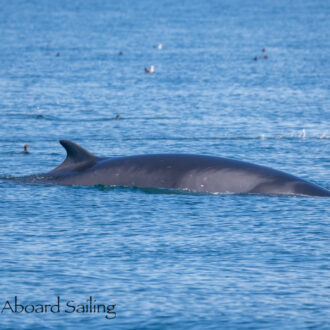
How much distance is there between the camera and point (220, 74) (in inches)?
2997

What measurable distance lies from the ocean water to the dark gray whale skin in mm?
330

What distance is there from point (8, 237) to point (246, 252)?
6120mm

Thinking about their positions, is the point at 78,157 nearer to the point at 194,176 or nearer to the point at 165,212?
the point at 165,212

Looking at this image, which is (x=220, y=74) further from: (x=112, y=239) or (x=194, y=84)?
(x=112, y=239)

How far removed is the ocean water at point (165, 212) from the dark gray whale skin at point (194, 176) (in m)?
0.33

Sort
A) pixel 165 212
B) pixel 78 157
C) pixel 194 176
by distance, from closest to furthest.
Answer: pixel 165 212 < pixel 194 176 < pixel 78 157

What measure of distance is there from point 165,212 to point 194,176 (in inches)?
51.5

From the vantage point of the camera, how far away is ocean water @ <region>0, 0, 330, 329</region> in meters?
18.8

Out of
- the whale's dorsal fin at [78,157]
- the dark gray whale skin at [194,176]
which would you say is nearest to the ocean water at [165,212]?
the dark gray whale skin at [194,176]

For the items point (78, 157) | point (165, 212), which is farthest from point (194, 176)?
point (78, 157)

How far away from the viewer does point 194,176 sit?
26.3m

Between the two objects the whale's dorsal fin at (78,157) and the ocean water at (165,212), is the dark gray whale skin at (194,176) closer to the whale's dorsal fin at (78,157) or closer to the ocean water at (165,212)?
the whale's dorsal fin at (78,157)

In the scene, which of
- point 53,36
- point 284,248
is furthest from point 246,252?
point 53,36

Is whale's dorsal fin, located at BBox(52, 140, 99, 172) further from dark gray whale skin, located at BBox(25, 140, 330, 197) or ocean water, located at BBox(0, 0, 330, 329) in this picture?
ocean water, located at BBox(0, 0, 330, 329)
